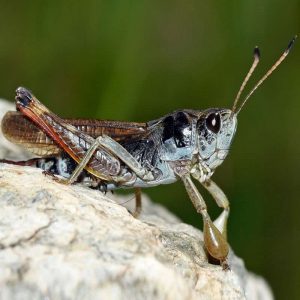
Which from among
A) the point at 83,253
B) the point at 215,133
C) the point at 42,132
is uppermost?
the point at 215,133

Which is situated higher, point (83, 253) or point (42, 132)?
point (42, 132)

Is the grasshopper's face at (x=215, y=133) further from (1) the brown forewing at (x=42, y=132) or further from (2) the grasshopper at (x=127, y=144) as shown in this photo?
(1) the brown forewing at (x=42, y=132)

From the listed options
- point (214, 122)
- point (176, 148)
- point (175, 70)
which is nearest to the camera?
point (214, 122)

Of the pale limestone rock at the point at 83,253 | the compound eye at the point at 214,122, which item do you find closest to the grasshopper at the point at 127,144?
the compound eye at the point at 214,122

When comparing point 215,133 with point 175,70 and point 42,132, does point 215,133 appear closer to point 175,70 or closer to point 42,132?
point 42,132

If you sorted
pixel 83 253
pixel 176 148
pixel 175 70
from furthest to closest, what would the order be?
pixel 175 70 < pixel 176 148 < pixel 83 253

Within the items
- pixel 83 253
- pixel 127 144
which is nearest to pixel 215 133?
pixel 127 144

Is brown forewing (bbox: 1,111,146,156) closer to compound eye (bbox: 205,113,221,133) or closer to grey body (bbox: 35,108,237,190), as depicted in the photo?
grey body (bbox: 35,108,237,190)
